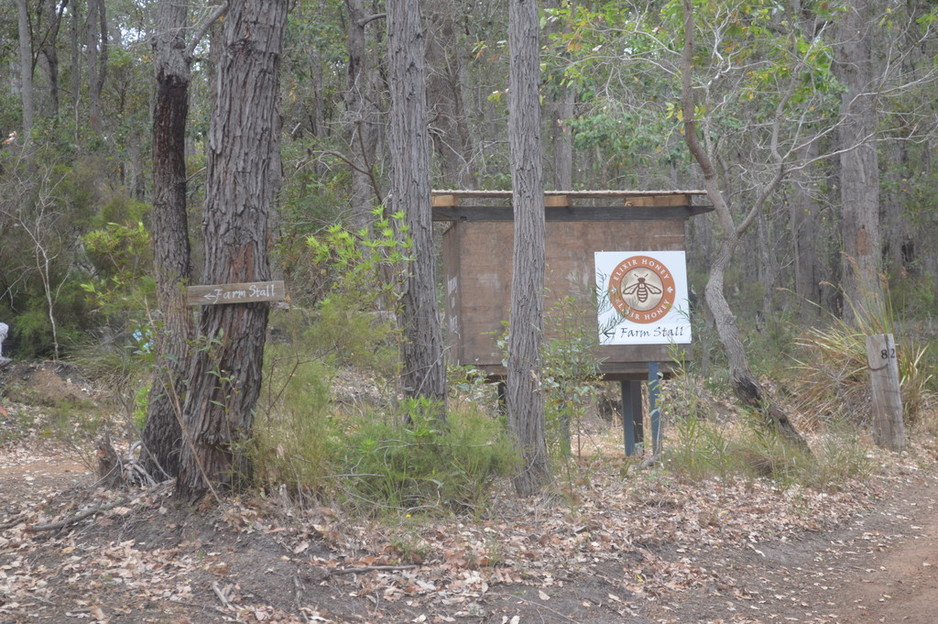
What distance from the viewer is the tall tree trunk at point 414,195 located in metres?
7.31

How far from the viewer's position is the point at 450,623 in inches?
193

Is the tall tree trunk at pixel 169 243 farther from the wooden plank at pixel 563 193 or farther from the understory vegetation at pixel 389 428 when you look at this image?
the wooden plank at pixel 563 193

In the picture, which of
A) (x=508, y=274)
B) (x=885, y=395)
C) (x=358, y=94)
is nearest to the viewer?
(x=508, y=274)

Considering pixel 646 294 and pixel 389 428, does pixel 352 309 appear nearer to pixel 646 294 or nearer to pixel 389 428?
pixel 389 428

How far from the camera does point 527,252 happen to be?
759cm

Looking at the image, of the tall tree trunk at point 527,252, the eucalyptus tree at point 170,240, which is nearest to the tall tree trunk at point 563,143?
the tall tree trunk at point 527,252

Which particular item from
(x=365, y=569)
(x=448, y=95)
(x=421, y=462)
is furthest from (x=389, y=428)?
(x=448, y=95)

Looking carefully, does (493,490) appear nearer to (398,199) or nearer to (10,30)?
(398,199)

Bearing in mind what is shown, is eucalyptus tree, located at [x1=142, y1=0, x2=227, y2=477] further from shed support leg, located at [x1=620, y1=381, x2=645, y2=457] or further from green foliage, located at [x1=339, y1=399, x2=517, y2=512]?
shed support leg, located at [x1=620, y1=381, x2=645, y2=457]

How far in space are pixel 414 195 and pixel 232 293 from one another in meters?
2.47

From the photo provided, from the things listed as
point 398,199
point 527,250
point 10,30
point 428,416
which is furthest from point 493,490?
point 10,30

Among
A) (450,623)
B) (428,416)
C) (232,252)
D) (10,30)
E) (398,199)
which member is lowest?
(450,623)

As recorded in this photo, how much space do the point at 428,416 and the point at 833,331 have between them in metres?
8.47

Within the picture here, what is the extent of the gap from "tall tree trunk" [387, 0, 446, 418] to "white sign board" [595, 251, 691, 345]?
2.85 metres
